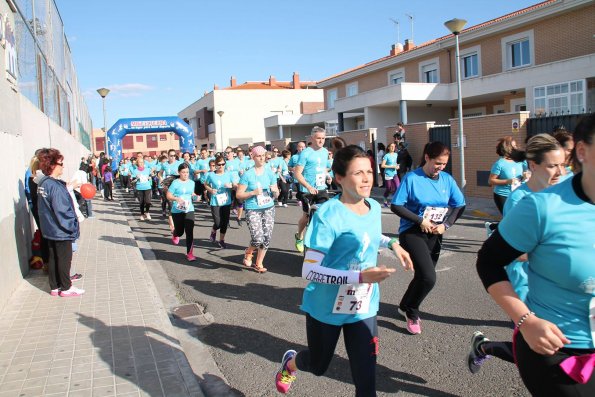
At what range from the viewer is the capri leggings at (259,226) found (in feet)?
25.3

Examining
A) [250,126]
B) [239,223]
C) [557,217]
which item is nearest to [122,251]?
[239,223]

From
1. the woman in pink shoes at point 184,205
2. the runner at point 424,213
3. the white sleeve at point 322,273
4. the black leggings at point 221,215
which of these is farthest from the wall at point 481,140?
the white sleeve at point 322,273

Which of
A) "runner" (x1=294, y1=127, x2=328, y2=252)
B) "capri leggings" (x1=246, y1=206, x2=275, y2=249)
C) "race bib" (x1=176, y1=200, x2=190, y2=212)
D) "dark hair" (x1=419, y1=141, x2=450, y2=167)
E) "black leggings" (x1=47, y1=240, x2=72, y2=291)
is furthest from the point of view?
"race bib" (x1=176, y1=200, x2=190, y2=212)

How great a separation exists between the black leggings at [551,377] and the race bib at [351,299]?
108 centimetres

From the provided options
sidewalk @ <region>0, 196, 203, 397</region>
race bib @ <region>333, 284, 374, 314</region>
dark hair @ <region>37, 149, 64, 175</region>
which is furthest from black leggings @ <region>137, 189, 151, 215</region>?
race bib @ <region>333, 284, 374, 314</region>

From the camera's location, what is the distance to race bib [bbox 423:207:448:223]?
16.1 ft

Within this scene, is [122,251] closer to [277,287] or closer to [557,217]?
[277,287]

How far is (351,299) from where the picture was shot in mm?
3049

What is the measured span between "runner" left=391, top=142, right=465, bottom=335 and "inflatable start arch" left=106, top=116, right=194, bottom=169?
2572cm

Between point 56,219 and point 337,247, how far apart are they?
4.67 metres

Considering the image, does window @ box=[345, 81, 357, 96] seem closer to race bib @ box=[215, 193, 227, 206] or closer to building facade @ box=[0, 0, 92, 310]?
building facade @ box=[0, 0, 92, 310]

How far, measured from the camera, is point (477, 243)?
9.18m

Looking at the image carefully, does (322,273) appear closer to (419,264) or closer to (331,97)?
(419,264)

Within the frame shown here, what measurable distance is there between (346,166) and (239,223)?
9.91 m
